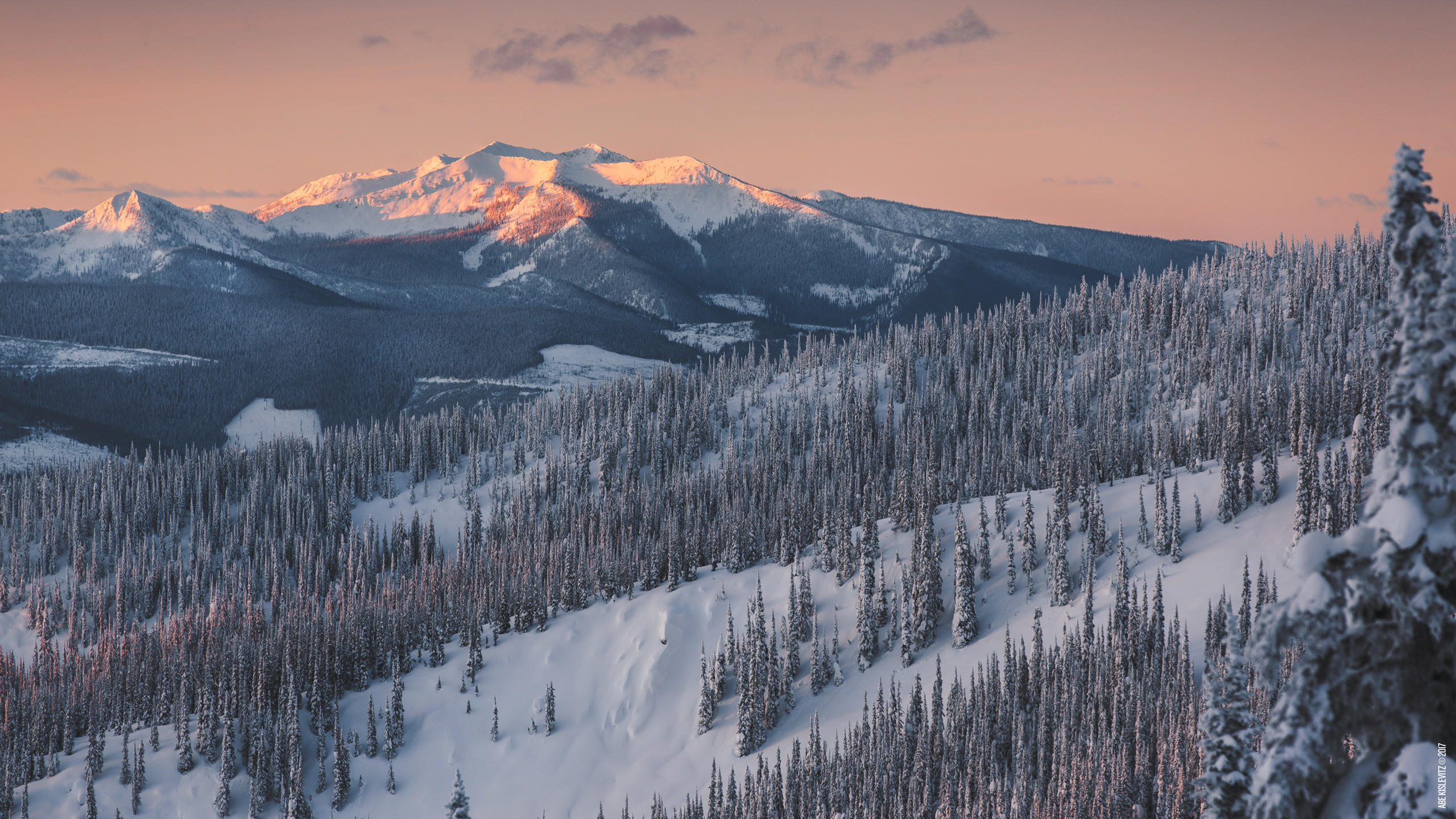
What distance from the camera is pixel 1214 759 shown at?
22.4 metres

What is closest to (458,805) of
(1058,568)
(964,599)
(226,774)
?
(964,599)

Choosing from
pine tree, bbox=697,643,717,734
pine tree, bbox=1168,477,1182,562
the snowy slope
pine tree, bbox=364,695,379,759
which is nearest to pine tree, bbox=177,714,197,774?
the snowy slope

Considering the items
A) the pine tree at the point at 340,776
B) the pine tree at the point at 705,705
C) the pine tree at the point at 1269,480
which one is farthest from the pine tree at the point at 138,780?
the pine tree at the point at 1269,480

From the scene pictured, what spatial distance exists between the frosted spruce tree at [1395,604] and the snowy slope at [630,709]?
465ft

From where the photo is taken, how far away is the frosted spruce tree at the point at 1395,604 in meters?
15.1

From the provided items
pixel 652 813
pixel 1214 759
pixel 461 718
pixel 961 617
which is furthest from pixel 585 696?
pixel 1214 759

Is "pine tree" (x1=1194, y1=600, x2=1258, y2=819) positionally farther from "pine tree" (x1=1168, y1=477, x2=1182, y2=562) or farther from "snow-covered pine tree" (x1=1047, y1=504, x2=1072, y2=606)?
"pine tree" (x1=1168, y1=477, x2=1182, y2=562)

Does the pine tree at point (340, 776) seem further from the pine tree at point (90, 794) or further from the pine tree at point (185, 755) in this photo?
the pine tree at point (90, 794)

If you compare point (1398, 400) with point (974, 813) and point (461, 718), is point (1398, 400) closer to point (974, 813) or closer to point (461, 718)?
point (974, 813)

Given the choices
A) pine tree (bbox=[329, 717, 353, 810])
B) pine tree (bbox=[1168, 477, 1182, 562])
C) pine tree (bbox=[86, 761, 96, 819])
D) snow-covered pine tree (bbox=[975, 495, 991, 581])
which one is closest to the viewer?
pine tree (bbox=[86, 761, 96, 819])

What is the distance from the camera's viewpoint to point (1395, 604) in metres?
15.2

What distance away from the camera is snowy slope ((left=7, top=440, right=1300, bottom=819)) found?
545 ft

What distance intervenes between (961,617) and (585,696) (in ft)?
213

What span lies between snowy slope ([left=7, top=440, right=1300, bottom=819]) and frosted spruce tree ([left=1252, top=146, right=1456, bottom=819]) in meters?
142
